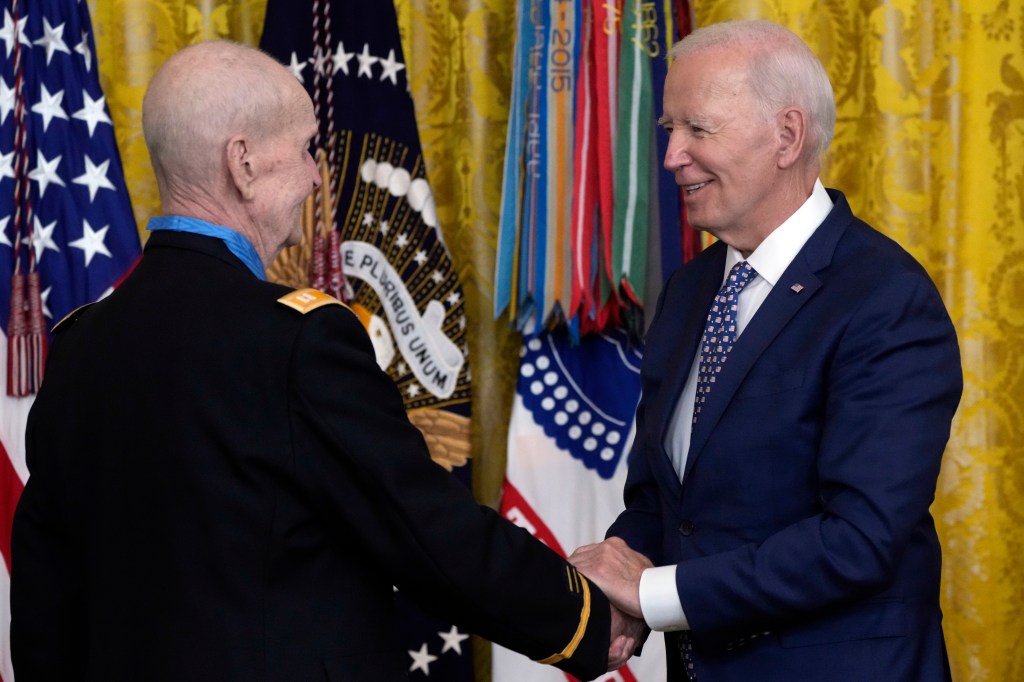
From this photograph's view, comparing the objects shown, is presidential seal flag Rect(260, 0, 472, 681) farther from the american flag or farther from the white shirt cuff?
the white shirt cuff

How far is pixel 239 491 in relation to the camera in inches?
60.0

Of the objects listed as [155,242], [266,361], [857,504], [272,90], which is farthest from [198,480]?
[857,504]

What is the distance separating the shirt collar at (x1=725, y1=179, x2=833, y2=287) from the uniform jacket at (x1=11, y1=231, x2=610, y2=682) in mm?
638

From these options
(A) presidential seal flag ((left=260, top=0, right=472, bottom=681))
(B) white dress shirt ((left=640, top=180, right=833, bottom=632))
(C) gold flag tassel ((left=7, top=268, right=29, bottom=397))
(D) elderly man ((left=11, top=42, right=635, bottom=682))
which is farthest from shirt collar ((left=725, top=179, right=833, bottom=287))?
(C) gold flag tassel ((left=7, top=268, right=29, bottom=397))

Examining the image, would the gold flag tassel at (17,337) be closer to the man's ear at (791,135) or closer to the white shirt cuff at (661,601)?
the white shirt cuff at (661,601)

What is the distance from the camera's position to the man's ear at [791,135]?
198 centimetres

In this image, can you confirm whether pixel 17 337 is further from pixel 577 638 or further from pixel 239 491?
pixel 577 638

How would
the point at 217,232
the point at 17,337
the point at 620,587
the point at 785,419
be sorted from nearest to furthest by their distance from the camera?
the point at 217,232 < the point at 785,419 < the point at 620,587 < the point at 17,337

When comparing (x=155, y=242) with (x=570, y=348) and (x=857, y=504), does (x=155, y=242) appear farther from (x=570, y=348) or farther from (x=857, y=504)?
(x=570, y=348)

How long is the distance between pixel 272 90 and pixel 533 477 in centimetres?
165

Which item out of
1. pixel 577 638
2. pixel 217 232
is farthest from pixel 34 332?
pixel 577 638

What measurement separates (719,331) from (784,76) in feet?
1.40

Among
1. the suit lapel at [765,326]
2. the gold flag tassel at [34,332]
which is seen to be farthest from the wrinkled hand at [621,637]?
the gold flag tassel at [34,332]

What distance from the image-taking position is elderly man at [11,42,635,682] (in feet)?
5.01
